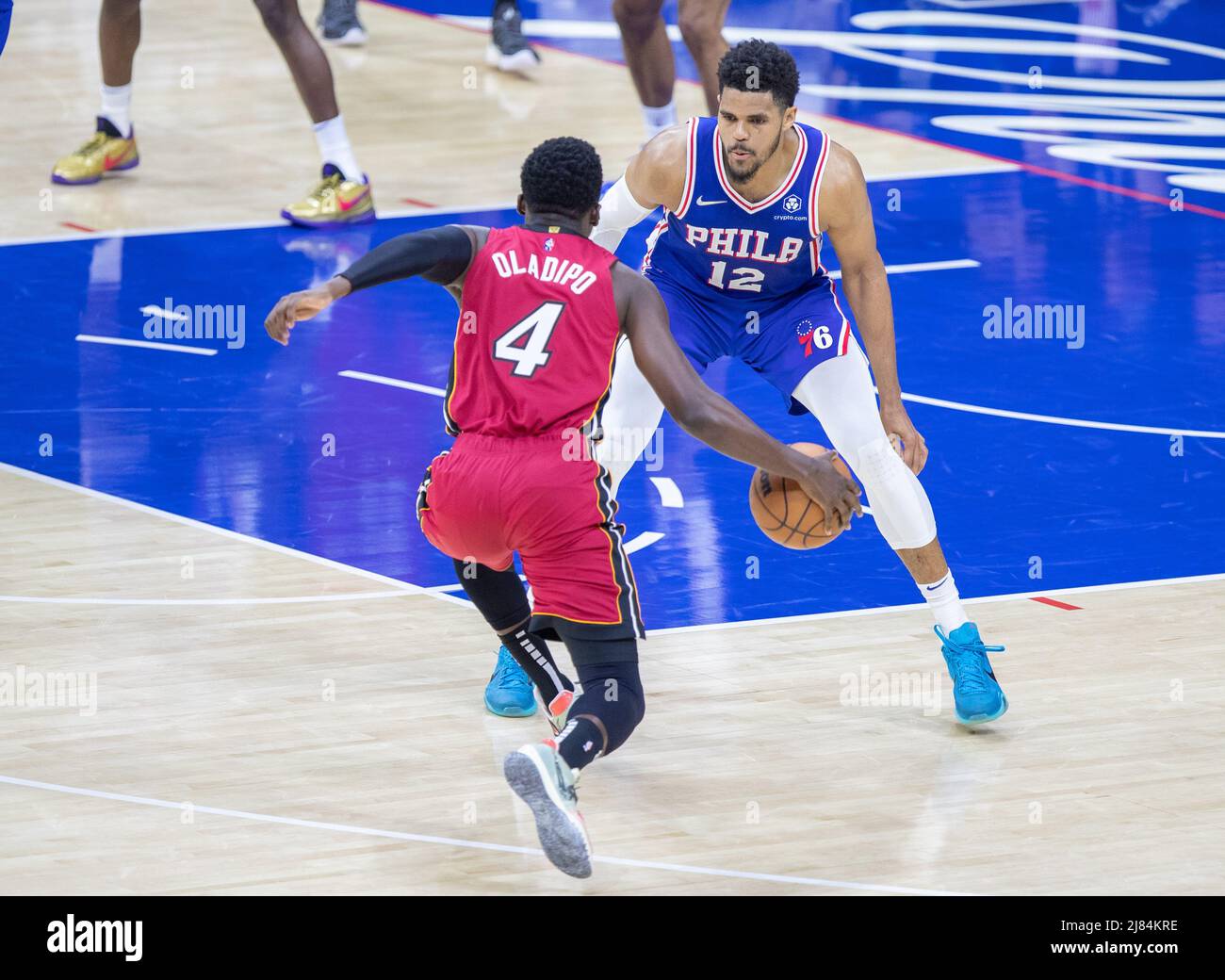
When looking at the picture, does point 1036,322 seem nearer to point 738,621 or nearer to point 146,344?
point 738,621

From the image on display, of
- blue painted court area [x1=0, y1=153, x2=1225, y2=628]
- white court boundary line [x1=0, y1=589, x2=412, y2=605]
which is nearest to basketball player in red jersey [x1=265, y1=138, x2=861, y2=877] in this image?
blue painted court area [x1=0, y1=153, x2=1225, y2=628]

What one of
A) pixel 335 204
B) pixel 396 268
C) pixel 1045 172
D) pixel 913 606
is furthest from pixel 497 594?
pixel 1045 172

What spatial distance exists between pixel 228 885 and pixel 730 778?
5.25ft

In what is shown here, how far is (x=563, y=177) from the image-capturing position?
604 centimetres

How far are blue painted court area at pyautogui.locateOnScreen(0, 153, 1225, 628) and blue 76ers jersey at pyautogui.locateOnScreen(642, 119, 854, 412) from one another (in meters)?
1.16

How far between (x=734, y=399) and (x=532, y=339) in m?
4.58

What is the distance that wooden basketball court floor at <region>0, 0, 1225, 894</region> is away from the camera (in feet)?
19.2

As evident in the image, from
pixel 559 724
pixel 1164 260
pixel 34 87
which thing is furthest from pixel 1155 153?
pixel 559 724

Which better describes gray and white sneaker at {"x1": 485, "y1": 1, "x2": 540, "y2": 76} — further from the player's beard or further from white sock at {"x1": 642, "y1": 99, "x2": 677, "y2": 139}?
the player's beard

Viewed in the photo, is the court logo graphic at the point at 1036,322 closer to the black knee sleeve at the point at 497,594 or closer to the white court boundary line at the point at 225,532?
the white court boundary line at the point at 225,532

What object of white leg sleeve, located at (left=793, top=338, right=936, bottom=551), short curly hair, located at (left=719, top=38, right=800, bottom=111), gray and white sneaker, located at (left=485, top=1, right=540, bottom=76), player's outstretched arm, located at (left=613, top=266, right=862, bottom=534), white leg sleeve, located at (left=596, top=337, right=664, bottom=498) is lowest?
gray and white sneaker, located at (left=485, top=1, right=540, bottom=76)

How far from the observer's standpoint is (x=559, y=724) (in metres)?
6.74

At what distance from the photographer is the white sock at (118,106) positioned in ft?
43.4
